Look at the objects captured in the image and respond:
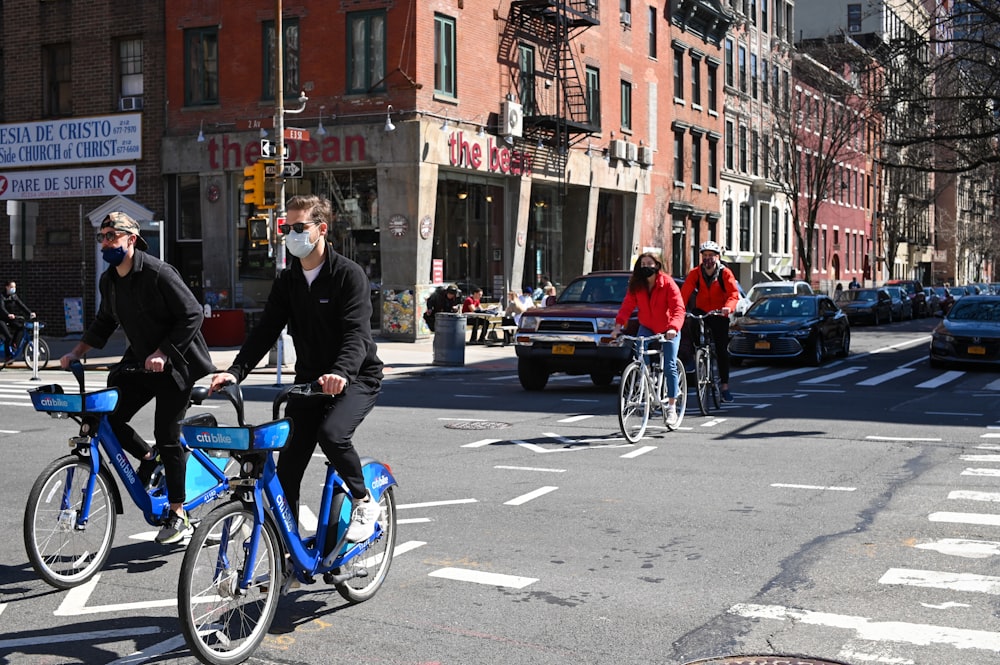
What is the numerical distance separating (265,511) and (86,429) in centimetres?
174

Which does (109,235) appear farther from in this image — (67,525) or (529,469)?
(529,469)

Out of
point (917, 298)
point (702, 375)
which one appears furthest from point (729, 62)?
point (702, 375)

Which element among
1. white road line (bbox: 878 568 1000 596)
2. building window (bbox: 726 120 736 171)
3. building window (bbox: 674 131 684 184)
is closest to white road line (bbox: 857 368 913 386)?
white road line (bbox: 878 568 1000 596)

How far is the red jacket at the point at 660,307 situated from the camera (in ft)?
40.0

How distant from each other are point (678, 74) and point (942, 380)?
2879cm

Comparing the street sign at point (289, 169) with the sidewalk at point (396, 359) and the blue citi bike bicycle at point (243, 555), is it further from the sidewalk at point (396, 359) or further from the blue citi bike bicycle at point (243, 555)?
the blue citi bike bicycle at point (243, 555)

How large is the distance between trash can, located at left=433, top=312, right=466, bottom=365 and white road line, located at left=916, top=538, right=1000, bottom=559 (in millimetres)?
15800

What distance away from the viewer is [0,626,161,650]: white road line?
528 centimetres

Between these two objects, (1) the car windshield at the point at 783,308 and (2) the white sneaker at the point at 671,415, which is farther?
(1) the car windshield at the point at 783,308

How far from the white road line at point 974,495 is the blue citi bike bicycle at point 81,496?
5491mm

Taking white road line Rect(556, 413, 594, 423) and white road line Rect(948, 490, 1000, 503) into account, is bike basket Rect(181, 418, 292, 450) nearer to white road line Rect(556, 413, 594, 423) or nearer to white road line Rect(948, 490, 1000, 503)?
white road line Rect(948, 490, 1000, 503)

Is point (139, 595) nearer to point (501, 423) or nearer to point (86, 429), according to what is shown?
point (86, 429)

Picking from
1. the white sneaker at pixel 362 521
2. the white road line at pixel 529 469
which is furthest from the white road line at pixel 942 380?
the white sneaker at pixel 362 521

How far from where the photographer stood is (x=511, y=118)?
32.1 m
